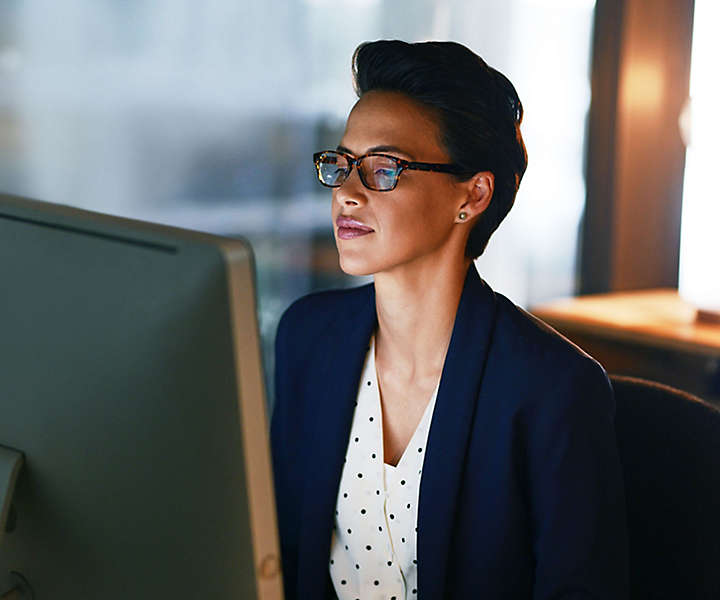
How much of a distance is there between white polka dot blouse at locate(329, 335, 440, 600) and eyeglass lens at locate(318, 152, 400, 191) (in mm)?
292

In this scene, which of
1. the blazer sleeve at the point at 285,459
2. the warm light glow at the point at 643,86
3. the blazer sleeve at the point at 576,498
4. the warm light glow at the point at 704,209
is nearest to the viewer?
the blazer sleeve at the point at 576,498

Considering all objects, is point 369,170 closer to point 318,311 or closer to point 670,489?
point 318,311

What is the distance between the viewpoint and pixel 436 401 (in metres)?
1.20

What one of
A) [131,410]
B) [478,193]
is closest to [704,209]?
[478,193]

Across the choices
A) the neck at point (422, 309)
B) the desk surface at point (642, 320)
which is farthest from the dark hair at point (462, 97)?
the desk surface at point (642, 320)

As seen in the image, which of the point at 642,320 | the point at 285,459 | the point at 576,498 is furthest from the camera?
the point at 642,320

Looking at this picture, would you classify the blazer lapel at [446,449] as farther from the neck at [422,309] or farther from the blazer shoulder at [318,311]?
the blazer shoulder at [318,311]

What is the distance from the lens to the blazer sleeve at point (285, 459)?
52.1 inches

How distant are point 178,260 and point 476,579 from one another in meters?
0.71

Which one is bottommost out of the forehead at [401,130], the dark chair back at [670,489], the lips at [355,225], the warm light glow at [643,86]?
the dark chair back at [670,489]

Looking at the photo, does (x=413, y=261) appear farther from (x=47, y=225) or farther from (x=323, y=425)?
(x=47, y=225)

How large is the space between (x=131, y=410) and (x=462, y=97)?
728 millimetres

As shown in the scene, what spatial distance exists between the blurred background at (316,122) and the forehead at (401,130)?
122 centimetres

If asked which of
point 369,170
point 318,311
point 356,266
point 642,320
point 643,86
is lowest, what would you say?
point 642,320
